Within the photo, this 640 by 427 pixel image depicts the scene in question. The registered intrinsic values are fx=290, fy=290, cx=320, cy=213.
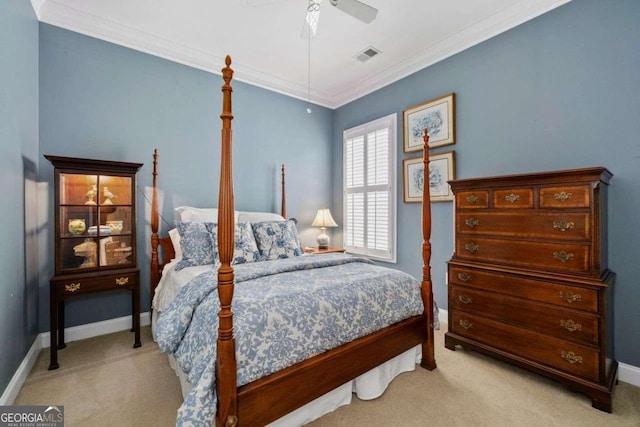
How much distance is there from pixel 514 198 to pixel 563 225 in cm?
35

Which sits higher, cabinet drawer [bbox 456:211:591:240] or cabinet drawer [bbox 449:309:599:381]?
cabinet drawer [bbox 456:211:591:240]

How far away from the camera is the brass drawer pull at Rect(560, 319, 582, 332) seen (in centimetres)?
189

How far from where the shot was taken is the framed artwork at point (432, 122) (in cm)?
313

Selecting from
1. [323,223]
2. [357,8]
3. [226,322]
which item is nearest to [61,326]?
[226,322]

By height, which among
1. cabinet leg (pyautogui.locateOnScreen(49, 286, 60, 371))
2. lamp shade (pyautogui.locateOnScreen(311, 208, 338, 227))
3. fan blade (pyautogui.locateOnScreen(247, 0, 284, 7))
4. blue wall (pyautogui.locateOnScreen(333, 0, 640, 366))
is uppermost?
fan blade (pyautogui.locateOnScreen(247, 0, 284, 7))

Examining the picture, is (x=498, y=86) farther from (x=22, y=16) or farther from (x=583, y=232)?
(x=22, y=16)

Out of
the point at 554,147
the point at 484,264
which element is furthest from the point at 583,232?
the point at 554,147

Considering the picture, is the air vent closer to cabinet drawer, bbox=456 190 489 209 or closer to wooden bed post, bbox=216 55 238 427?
cabinet drawer, bbox=456 190 489 209

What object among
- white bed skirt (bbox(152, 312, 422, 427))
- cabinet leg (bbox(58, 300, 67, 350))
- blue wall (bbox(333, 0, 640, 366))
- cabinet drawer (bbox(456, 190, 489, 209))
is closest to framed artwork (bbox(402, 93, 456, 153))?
blue wall (bbox(333, 0, 640, 366))

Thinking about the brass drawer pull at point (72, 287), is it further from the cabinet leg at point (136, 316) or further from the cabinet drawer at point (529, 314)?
the cabinet drawer at point (529, 314)

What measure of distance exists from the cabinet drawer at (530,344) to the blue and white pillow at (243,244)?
188 cm

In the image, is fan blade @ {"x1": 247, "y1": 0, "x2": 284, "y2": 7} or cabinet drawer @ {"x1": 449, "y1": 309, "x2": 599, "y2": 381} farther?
fan blade @ {"x1": 247, "y1": 0, "x2": 284, "y2": 7}

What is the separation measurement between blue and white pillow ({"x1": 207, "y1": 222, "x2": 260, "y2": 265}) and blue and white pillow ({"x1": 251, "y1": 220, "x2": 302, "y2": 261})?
0.09 meters

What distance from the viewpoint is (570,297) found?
1927mm
